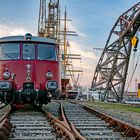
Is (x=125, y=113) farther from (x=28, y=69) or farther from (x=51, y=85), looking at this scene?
(x=28, y=69)

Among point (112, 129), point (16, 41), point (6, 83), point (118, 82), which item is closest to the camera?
point (112, 129)

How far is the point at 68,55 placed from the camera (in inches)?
3118

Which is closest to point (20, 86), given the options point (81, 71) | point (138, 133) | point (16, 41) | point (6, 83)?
point (6, 83)

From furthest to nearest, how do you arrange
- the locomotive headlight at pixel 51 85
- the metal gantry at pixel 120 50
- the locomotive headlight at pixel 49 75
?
the metal gantry at pixel 120 50 → the locomotive headlight at pixel 49 75 → the locomotive headlight at pixel 51 85

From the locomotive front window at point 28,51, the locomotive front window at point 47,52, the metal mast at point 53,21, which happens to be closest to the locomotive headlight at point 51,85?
the locomotive front window at point 47,52

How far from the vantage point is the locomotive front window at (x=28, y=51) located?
646 inches

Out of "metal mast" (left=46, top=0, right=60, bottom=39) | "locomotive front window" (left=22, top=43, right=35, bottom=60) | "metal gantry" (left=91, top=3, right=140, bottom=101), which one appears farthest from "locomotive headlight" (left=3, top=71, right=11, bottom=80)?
"metal mast" (left=46, top=0, right=60, bottom=39)

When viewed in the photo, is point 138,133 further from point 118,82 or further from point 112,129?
point 118,82

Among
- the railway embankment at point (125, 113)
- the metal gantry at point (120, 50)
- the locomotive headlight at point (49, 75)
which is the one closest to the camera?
the railway embankment at point (125, 113)

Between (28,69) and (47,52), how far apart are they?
1262 mm

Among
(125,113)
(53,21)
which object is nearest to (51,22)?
(53,21)

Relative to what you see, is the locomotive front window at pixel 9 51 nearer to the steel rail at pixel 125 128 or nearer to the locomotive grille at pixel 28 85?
the locomotive grille at pixel 28 85

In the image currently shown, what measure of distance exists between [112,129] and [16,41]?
23.7ft

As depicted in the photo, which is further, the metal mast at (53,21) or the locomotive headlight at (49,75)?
the metal mast at (53,21)
